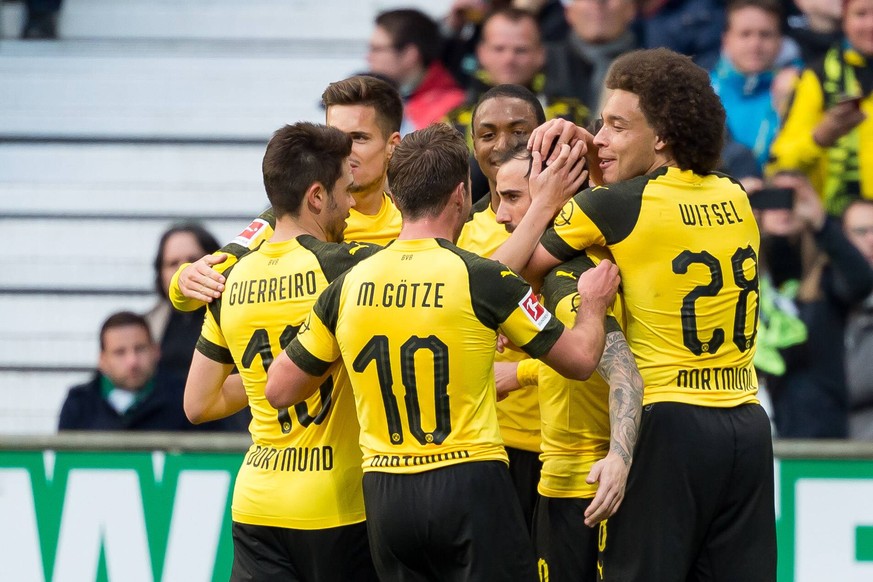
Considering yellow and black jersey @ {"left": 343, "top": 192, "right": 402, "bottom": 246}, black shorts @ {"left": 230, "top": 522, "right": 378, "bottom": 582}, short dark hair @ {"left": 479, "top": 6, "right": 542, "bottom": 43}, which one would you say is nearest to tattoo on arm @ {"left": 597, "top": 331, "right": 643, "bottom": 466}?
black shorts @ {"left": 230, "top": 522, "right": 378, "bottom": 582}

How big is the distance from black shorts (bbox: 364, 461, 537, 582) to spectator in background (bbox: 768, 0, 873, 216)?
4048 millimetres

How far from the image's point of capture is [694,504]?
4.79m

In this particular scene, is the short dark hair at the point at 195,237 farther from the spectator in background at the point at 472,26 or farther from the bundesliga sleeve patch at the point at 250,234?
the bundesliga sleeve patch at the point at 250,234

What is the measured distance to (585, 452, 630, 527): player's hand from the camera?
4498 millimetres

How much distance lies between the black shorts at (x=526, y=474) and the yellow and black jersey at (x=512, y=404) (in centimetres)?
3

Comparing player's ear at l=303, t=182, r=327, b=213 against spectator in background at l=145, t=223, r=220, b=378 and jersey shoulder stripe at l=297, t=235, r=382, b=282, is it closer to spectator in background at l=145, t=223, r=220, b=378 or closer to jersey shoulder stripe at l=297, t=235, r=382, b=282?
jersey shoulder stripe at l=297, t=235, r=382, b=282

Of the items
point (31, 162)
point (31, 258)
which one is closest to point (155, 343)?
point (31, 258)

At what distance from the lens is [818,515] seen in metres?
6.74

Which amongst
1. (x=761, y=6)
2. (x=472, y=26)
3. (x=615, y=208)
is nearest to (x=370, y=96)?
(x=615, y=208)

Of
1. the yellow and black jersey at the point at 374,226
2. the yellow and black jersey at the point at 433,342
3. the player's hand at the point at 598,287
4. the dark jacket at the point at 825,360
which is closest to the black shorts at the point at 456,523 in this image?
the yellow and black jersey at the point at 433,342

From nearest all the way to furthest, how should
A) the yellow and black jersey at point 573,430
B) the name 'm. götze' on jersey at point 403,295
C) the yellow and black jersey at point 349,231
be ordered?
the name 'm. götze' on jersey at point 403,295
the yellow and black jersey at point 573,430
the yellow and black jersey at point 349,231

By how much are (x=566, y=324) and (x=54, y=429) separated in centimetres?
522

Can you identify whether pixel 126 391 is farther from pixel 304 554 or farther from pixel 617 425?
pixel 617 425

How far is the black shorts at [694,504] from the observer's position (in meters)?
4.77
